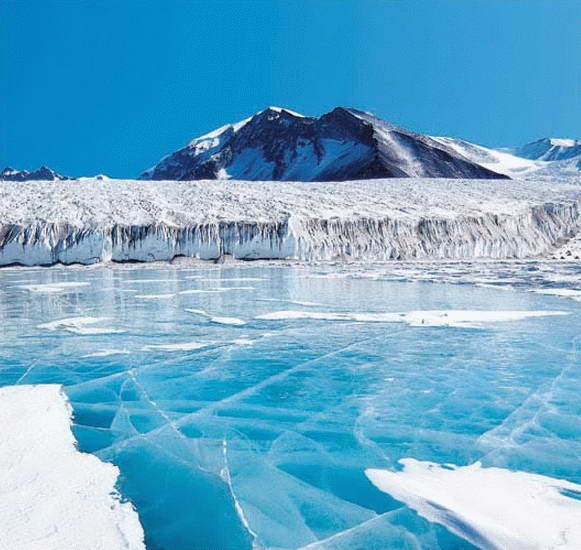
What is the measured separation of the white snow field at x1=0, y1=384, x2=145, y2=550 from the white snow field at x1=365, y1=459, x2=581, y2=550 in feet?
4.61

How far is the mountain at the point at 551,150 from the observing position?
11112 centimetres

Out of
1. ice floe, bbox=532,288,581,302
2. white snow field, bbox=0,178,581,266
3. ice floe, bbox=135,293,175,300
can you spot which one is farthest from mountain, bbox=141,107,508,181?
ice floe, bbox=135,293,175,300

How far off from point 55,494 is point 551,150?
129206 mm

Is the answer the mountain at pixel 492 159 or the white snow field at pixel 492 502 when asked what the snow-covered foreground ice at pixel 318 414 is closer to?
Result: the white snow field at pixel 492 502

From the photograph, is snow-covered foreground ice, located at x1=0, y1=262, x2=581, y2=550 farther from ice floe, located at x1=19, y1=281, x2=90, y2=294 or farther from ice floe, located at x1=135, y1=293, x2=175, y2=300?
ice floe, located at x1=19, y1=281, x2=90, y2=294

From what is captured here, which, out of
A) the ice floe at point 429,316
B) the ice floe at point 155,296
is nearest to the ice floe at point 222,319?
the ice floe at point 429,316

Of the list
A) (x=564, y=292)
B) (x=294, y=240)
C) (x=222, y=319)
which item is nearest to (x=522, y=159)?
(x=294, y=240)

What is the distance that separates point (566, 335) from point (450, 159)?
7254cm

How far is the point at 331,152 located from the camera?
3137 inches

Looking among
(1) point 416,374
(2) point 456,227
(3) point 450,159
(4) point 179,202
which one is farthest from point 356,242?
(3) point 450,159

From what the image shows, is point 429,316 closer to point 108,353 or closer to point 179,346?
point 179,346

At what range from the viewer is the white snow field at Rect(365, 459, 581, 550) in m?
2.43

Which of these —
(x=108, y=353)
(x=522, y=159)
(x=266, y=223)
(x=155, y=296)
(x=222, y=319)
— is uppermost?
(x=522, y=159)

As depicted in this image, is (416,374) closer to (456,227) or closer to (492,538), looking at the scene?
(492,538)
